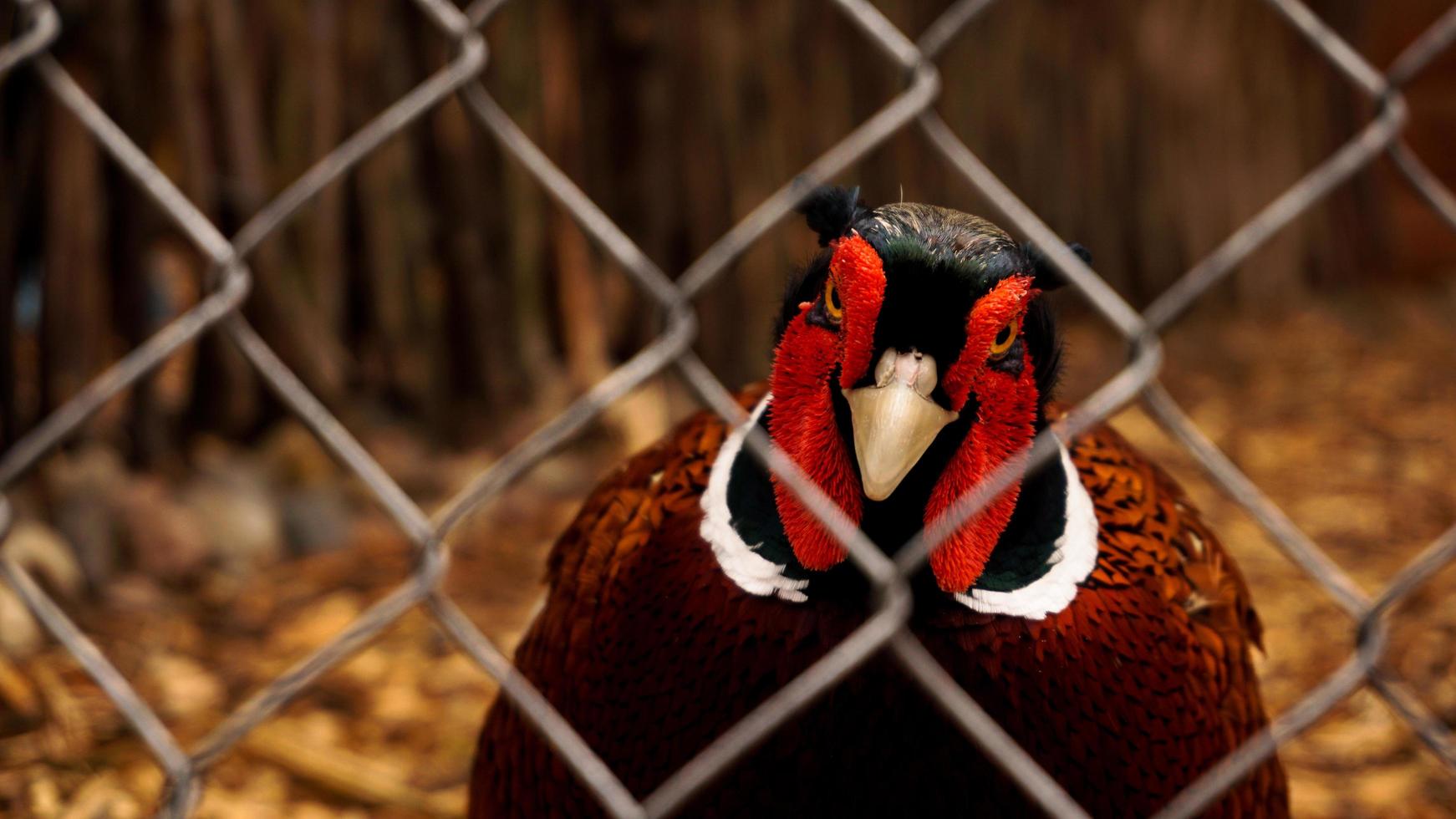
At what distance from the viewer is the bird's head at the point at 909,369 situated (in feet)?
3.87

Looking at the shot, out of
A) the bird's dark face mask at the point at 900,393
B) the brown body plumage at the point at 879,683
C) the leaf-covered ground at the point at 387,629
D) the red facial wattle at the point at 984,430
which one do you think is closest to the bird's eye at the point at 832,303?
the bird's dark face mask at the point at 900,393

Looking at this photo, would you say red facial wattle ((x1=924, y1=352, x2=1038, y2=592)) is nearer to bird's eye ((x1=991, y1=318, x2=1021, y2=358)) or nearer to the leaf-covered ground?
bird's eye ((x1=991, y1=318, x2=1021, y2=358))

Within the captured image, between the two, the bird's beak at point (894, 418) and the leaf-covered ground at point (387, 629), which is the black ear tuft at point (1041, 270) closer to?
the bird's beak at point (894, 418)

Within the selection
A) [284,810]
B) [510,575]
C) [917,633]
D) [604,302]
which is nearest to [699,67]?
[604,302]

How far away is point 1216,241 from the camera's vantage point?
548 cm

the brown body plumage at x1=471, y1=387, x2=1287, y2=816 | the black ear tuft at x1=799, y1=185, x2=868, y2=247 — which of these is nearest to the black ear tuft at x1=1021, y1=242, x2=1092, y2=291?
the black ear tuft at x1=799, y1=185, x2=868, y2=247

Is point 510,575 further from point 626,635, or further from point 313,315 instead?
point 626,635

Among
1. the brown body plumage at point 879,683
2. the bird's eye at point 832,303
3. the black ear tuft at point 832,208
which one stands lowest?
the brown body plumage at point 879,683

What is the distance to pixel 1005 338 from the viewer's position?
50.0 inches

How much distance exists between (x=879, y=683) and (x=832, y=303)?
1.37 ft

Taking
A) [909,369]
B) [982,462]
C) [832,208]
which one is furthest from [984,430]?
[832,208]

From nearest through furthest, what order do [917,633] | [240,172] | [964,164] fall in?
[964,164] → [917,633] → [240,172]

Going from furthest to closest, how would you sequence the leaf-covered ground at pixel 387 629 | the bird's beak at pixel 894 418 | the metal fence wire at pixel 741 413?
1. the leaf-covered ground at pixel 387 629
2. the bird's beak at pixel 894 418
3. the metal fence wire at pixel 741 413

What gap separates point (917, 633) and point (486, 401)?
2.33 metres
